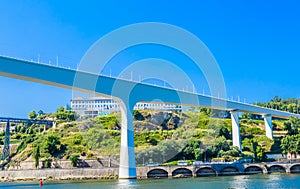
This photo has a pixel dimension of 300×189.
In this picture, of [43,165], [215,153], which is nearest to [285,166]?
[215,153]

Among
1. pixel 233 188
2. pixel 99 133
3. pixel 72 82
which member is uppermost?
pixel 72 82

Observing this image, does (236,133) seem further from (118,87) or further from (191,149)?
(118,87)

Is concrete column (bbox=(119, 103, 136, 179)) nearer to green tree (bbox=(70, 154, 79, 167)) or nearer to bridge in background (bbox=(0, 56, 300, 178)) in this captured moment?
bridge in background (bbox=(0, 56, 300, 178))

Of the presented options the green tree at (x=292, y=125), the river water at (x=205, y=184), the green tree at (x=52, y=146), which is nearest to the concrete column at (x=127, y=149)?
the river water at (x=205, y=184)

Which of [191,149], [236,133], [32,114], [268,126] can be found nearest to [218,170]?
[191,149]

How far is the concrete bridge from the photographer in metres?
39.6

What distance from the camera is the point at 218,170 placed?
4006 centimetres

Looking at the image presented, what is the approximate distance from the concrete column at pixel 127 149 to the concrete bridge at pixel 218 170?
6.11m

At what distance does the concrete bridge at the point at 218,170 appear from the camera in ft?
130

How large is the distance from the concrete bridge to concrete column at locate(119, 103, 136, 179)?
241 inches

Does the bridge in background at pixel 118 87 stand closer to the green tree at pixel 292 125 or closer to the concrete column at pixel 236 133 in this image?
the concrete column at pixel 236 133

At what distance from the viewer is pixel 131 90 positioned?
1347 inches

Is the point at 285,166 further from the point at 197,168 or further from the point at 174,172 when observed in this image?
the point at 174,172

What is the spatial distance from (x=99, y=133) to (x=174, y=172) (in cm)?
1582
